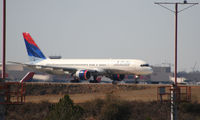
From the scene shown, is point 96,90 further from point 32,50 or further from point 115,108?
point 32,50

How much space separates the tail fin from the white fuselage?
2809 mm

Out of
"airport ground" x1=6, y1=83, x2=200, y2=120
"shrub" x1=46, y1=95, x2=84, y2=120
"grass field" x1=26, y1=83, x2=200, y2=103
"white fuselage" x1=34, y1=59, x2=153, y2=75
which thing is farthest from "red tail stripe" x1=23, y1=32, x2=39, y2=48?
"shrub" x1=46, y1=95, x2=84, y2=120

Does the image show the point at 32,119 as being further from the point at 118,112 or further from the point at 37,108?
the point at 118,112

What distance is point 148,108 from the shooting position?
55.3 m

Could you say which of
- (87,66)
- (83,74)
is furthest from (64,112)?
(87,66)

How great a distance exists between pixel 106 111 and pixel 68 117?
38.6 feet

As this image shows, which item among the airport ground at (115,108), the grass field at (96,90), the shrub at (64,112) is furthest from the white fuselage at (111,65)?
the shrub at (64,112)

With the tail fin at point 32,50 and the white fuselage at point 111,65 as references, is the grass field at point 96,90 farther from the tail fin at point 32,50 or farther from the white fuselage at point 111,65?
the tail fin at point 32,50

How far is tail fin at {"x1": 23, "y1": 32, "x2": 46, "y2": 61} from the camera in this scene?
298 ft

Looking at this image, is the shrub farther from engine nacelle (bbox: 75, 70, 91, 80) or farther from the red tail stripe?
the red tail stripe

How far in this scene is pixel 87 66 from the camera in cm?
8381

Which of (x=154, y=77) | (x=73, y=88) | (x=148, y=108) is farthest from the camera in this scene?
(x=154, y=77)

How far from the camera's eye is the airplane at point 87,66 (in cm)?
7875

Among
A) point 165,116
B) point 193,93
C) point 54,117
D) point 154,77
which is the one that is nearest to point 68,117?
point 54,117
